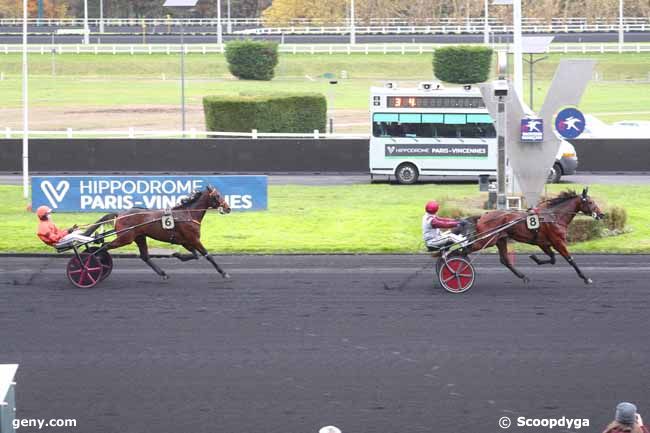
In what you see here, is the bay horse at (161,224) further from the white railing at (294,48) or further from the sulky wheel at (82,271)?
the white railing at (294,48)

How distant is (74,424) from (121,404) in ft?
2.10

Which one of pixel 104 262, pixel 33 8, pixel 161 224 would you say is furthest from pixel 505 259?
pixel 33 8

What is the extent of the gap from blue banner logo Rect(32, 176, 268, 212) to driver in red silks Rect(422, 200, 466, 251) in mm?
7580

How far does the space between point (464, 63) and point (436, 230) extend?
144 ft

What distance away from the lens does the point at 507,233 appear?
15641 millimetres

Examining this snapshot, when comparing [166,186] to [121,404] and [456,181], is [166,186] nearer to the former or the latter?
[456,181]

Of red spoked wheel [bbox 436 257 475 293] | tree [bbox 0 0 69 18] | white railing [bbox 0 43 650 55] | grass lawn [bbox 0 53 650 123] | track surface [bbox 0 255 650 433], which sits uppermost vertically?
tree [bbox 0 0 69 18]

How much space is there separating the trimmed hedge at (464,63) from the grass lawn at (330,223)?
32.2 meters

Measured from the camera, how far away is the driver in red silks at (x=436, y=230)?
15421 mm

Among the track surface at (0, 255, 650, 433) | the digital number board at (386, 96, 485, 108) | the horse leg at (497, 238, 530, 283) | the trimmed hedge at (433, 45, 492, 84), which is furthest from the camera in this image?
the trimmed hedge at (433, 45, 492, 84)

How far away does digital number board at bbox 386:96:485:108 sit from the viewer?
29109 mm

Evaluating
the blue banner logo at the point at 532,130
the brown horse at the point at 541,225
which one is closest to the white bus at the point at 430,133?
the blue banner logo at the point at 532,130

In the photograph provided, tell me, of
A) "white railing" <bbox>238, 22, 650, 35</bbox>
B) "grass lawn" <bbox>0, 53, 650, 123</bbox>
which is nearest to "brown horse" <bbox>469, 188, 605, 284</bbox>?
"grass lawn" <bbox>0, 53, 650, 123</bbox>

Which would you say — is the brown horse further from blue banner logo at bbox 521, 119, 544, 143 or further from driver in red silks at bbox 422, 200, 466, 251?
blue banner logo at bbox 521, 119, 544, 143
